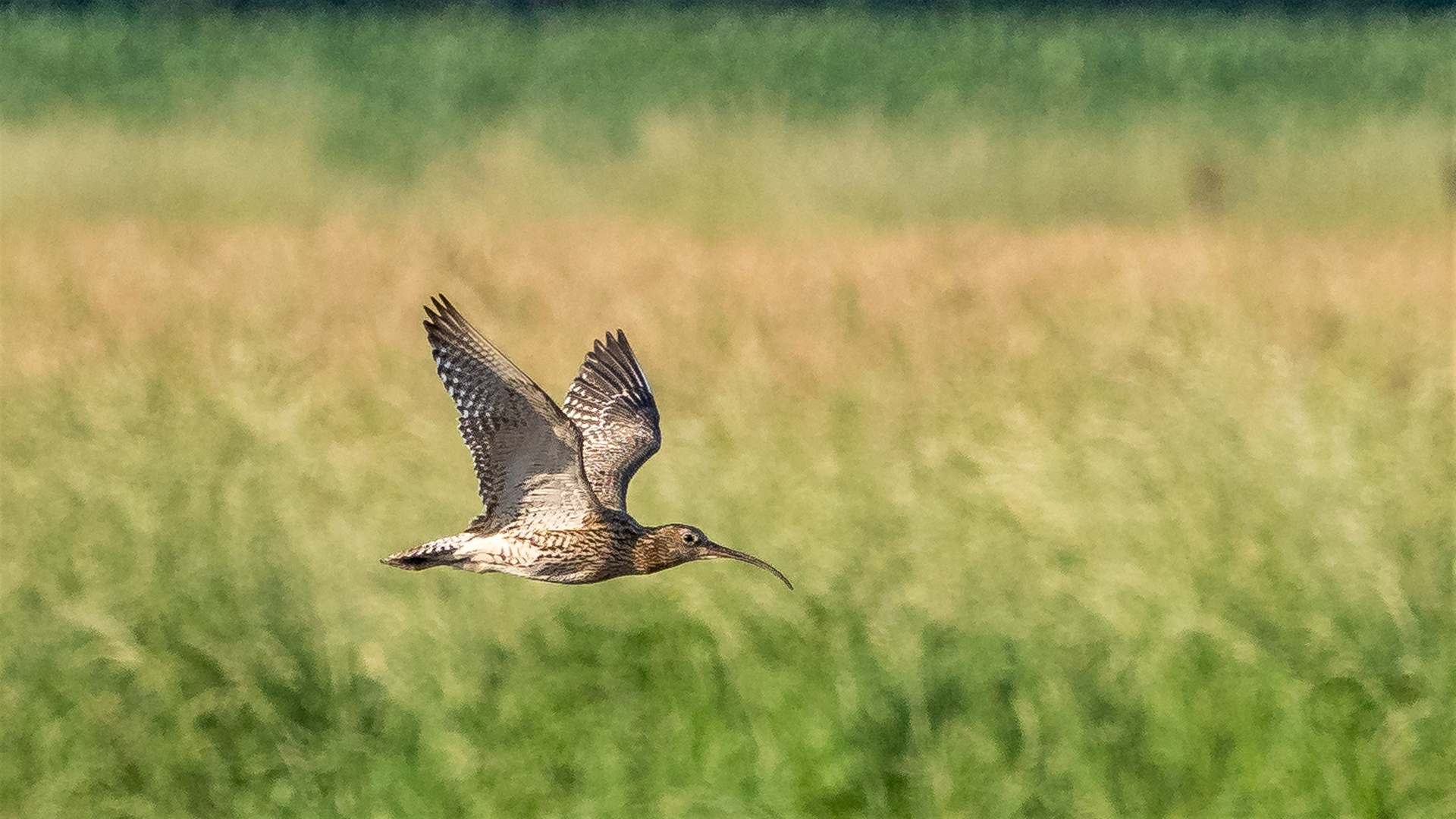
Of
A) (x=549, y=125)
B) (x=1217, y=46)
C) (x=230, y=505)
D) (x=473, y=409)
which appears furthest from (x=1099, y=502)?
(x=1217, y=46)

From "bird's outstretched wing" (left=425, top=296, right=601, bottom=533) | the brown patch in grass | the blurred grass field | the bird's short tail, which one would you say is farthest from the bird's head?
the brown patch in grass

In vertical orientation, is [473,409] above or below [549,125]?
above

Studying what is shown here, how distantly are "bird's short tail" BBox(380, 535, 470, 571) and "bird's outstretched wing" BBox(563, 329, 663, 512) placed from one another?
956mm

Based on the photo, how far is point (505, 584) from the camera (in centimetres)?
595

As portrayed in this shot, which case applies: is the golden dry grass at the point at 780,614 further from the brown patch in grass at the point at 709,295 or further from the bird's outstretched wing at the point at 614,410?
the brown patch in grass at the point at 709,295

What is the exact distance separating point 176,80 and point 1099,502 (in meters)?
17.1

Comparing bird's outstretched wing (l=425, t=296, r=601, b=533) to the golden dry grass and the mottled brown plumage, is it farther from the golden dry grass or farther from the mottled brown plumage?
the golden dry grass

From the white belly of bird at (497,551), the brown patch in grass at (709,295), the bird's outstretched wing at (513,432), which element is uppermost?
the bird's outstretched wing at (513,432)

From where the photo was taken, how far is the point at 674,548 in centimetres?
333

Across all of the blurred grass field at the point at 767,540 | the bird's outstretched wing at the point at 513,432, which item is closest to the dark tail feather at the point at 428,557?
the bird's outstretched wing at the point at 513,432

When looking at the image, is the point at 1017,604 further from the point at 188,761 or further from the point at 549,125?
the point at 549,125

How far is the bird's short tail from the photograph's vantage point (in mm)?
2943

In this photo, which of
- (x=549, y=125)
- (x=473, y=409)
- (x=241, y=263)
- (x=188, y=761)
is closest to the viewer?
(x=473, y=409)

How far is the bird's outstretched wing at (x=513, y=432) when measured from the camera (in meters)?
3.13
